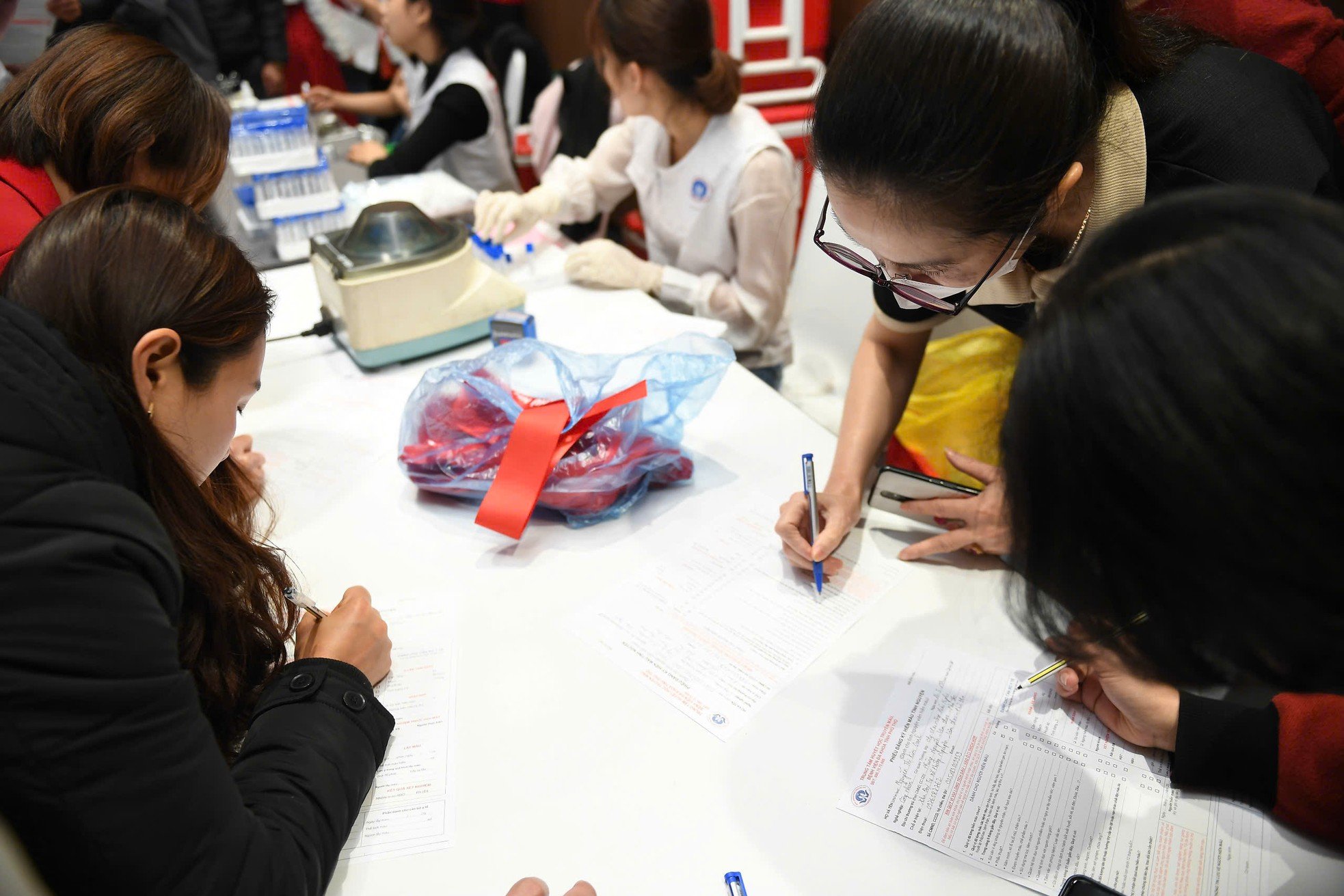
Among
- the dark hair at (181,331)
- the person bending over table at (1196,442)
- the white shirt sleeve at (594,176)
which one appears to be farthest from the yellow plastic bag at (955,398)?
the white shirt sleeve at (594,176)

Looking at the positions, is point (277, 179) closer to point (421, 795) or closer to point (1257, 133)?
point (421, 795)

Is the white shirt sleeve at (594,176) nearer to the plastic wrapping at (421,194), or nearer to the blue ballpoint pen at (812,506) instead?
the plastic wrapping at (421,194)

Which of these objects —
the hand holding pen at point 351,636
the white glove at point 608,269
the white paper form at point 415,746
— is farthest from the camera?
the white glove at point 608,269

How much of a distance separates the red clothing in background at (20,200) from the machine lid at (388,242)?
471 mm

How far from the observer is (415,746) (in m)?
0.96

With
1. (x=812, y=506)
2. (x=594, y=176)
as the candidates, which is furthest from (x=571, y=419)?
(x=594, y=176)

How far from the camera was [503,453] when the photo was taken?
1.29 metres

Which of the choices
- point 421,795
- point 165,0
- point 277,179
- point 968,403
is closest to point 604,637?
point 421,795

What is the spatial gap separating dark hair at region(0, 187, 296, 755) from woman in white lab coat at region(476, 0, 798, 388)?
118cm

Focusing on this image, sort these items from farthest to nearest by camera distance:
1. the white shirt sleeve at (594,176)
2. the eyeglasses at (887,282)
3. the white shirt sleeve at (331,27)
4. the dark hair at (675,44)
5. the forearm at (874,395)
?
1. the white shirt sleeve at (331,27)
2. the white shirt sleeve at (594,176)
3. the dark hair at (675,44)
4. the forearm at (874,395)
5. the eyeglasses at (887,282)

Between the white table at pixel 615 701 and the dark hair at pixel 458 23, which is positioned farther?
the dark hair at pixel 458 23

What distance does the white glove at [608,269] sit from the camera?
198cm

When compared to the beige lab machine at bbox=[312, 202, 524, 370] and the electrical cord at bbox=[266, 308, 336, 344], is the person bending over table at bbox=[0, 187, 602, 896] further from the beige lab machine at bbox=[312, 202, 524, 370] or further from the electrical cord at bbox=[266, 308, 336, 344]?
the electrical cord at bbox=[266, 308, 336, 344]

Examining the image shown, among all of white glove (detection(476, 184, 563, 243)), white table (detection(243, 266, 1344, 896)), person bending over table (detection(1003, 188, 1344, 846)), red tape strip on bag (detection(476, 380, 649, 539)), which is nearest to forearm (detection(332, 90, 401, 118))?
white glove (detection(476, 184, 563, 243))
